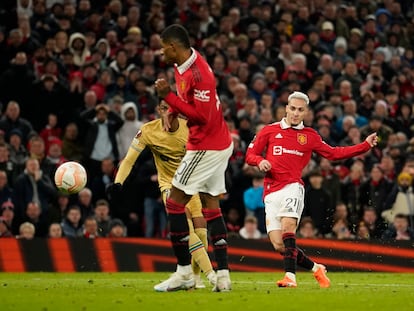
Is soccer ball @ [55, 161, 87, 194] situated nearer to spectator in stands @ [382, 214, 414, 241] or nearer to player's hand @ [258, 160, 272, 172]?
player's hand @ [258, 160, 272, 172]

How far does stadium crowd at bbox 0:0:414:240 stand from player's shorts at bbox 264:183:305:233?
18.0 feet

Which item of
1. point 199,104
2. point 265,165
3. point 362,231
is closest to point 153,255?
point 362,231

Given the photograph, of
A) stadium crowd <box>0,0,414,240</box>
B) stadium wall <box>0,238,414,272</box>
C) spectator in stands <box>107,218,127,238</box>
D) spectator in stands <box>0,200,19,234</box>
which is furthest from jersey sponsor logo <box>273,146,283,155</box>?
spectator in stands <box>0,200,19,234</box>

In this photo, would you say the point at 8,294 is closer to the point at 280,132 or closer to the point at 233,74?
the point at 280,132

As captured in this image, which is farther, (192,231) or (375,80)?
(375,80)

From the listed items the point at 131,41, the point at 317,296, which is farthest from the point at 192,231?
the point at 131,41

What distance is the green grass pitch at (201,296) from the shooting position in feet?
33.4

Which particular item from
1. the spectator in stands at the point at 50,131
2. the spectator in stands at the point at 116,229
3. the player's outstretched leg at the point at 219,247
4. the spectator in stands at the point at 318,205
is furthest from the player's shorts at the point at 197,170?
the spectator in stands at the point at 50,131

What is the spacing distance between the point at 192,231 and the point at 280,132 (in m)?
1.63

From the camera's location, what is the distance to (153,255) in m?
18.2

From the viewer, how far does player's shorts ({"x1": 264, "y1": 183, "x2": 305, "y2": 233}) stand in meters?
13.1

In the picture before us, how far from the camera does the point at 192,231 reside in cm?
1315

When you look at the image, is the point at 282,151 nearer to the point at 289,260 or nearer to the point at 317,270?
the point at 289,260

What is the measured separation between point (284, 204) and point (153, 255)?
217 inches
